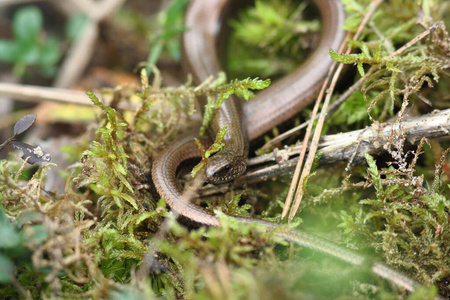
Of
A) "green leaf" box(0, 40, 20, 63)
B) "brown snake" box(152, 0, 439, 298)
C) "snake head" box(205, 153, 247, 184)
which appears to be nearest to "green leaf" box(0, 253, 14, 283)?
"brown snake" box(152, 0, 439, 298)

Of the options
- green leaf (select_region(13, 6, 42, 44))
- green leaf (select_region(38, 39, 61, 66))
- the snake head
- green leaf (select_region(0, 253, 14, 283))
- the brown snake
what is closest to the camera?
green leaf (select_region(0, 253, 14, 283))

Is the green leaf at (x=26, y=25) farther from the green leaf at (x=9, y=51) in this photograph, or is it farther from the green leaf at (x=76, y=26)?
the green leaf at (x=76, y=26)

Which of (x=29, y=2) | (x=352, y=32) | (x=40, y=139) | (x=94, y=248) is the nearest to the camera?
(x=94, y=248)

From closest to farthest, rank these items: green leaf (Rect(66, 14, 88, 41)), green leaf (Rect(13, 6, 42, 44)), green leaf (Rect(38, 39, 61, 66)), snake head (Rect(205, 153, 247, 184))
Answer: snake head (Rect(205, 153, 247, 184)), green leaf (Rect(13, 6, 42, 44)), green leaf (Rect(38, 39, 61, 66)), green leaf (Rect(66, 14, 88, 41))

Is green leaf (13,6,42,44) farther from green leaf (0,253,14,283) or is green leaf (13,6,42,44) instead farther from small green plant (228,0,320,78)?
green leaf (0,253,14,283)

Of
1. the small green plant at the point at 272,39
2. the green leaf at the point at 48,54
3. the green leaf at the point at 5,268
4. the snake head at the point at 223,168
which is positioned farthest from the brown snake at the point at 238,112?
the green leaf at the point at 48,54

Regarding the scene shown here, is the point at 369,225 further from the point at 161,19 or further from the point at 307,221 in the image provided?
the point at 161,19

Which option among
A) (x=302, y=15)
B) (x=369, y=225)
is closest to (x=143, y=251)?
(x=369, y=225)
